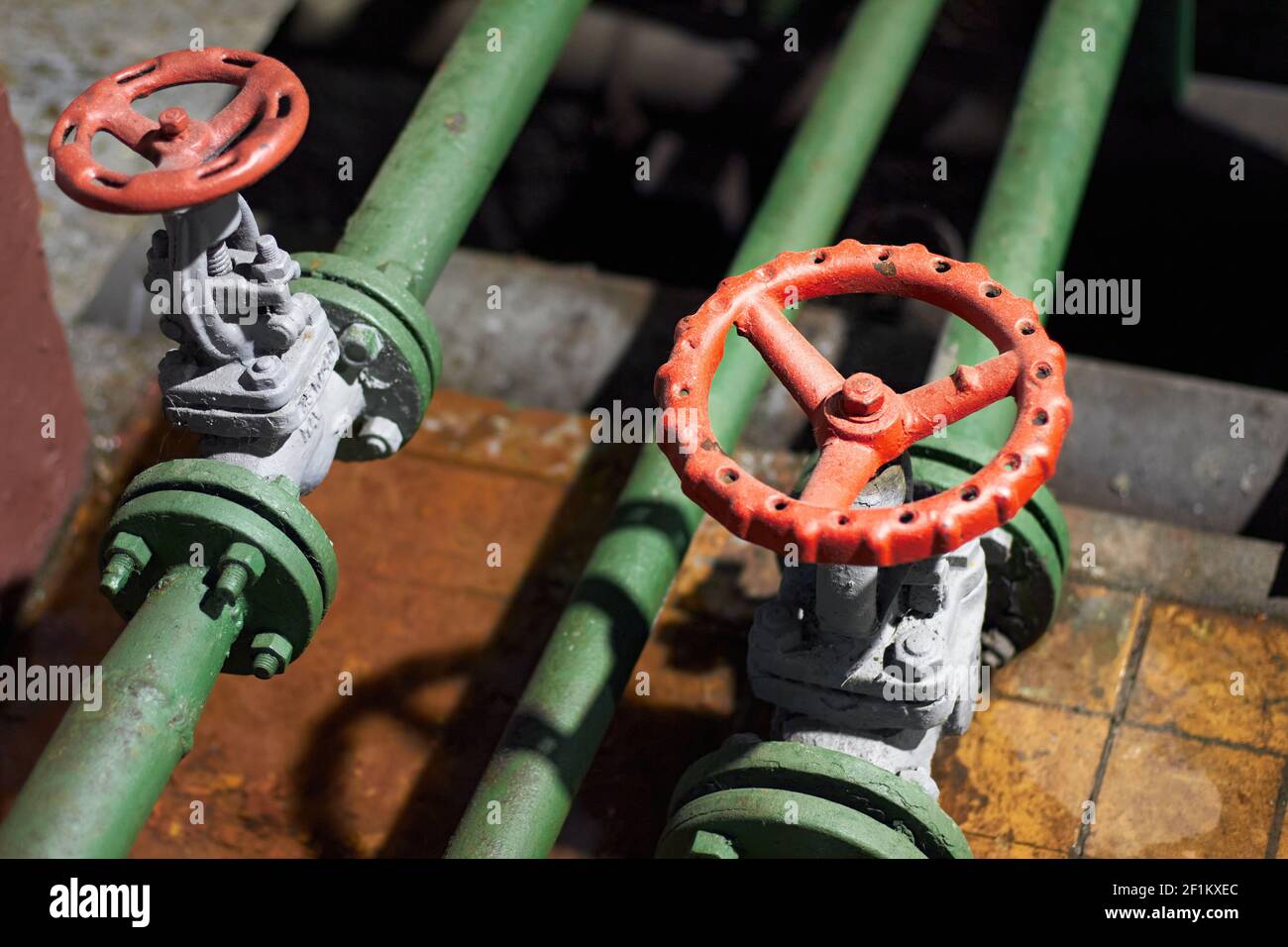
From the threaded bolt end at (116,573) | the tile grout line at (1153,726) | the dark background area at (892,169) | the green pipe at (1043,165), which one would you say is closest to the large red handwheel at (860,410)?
the green pipe at (1043,165)

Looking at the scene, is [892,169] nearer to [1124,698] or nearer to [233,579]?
[1124,698]

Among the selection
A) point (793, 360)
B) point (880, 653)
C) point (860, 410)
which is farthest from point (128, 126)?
point (880, 653)

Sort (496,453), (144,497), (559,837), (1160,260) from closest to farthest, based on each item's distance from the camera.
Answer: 1. (144,497)
2. (559,837)
3. (496,453)
4. (1160,260)

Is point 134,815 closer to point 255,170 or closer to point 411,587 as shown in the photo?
point 255,170

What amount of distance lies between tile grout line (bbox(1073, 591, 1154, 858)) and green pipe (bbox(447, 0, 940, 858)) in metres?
0.82

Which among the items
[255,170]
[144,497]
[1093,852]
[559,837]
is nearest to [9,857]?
[144,497]

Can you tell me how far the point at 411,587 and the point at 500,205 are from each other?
2236mm

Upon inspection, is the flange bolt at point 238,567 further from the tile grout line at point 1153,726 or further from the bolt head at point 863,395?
the tile grout line at point 1153,726

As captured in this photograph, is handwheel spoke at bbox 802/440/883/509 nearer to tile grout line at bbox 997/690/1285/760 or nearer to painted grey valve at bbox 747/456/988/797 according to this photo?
painted grey valve at bbox 747/456/988/797

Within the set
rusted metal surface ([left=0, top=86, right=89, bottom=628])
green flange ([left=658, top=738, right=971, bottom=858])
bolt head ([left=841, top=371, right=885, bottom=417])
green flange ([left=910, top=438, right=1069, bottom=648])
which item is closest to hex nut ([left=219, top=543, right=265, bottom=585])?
green flange ([left=658, top=738, right=971, bottom=858])

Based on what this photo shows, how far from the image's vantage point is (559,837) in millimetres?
2949

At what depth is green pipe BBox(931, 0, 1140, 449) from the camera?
2934 millimetres

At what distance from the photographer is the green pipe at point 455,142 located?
107 inches

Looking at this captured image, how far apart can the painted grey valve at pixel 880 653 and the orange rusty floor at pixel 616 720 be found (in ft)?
1.45
